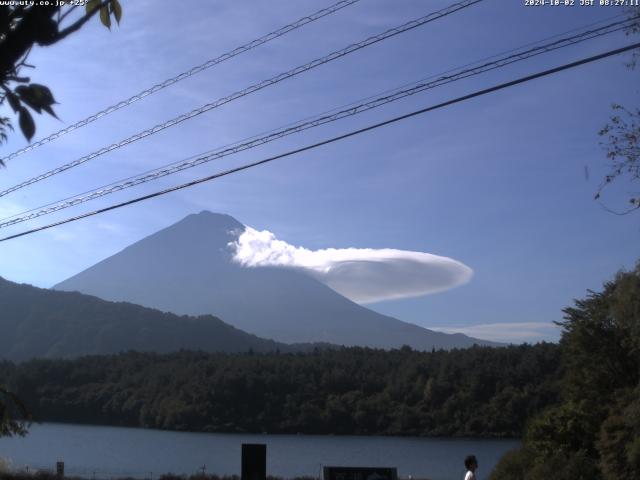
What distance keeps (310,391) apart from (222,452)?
22707mm

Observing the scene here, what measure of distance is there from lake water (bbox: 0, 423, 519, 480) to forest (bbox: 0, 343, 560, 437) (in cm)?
296

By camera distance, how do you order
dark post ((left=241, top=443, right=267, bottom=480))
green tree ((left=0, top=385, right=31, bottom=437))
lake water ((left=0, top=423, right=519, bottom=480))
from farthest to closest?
1. lake water ((left=0, top=423, right=519, bottom=480))
2. green tree ((left=0, top=385, right=31, bottom=437))
3. dark post ((left=241, top=443, right=267, bottom=480))

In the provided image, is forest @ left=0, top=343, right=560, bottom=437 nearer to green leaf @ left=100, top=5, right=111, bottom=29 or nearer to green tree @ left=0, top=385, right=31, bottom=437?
green tree @ left=0, top=385, right=31, bottom=437

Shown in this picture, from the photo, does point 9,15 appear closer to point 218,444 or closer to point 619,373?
point 619,373

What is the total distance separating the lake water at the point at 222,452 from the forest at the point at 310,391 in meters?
2.96

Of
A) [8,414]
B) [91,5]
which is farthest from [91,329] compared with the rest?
[91,5]

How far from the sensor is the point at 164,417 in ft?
299

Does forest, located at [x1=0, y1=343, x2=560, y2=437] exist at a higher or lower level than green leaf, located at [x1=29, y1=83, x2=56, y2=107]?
higher

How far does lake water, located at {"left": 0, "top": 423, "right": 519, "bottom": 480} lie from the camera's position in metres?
51.8

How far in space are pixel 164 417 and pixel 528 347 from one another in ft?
136

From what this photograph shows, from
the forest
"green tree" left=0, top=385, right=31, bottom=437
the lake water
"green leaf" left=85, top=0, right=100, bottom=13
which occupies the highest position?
the forest

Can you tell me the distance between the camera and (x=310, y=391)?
286ft

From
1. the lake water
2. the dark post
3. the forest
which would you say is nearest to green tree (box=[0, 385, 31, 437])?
the dark post

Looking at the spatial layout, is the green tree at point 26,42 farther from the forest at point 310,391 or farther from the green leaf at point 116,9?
the forest at point 310,391
